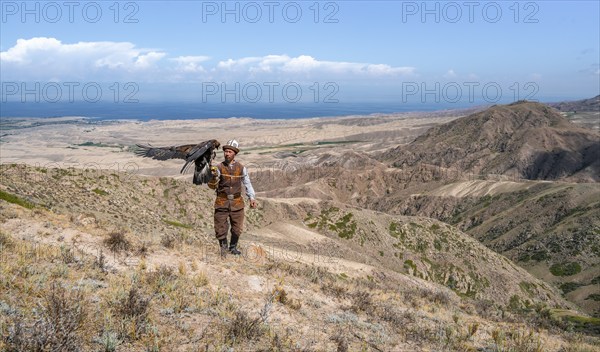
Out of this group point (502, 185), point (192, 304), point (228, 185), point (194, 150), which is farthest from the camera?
point (502, 185)

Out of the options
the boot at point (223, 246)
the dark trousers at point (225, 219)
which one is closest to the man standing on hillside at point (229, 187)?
the dark trousers at point (225, 219)

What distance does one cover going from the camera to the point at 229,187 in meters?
10.4

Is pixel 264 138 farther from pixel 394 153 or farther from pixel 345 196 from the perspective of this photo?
pixel 345 196

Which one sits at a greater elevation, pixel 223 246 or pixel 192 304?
pixel 223 246

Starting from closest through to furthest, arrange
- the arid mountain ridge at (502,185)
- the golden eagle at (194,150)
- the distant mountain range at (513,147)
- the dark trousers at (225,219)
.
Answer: the golden eagle at (194,150)
the dark trousers at (225,219)
the arid mountain ridge at (502,185)
the distant mountain range at (513,147)

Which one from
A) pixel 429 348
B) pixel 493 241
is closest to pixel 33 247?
pixel 429 348

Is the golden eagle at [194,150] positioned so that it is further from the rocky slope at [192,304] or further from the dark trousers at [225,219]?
the rocky slope at [192,304]

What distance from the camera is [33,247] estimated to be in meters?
8.95

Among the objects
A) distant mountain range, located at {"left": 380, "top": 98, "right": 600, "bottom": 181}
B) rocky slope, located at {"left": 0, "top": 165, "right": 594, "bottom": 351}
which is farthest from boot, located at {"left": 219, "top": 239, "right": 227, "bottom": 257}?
distant mountain range, located at {"left": 380, "top": 98, "right": 600, "bottom": 181}

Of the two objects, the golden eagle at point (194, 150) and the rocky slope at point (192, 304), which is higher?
the golden eagle at point (194, 150)

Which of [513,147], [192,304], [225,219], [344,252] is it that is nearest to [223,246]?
[225,219]

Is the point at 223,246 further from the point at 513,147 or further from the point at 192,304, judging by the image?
the point at 513,147

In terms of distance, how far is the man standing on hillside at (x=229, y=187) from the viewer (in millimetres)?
10328

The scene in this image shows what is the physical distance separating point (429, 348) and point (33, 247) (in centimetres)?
834
